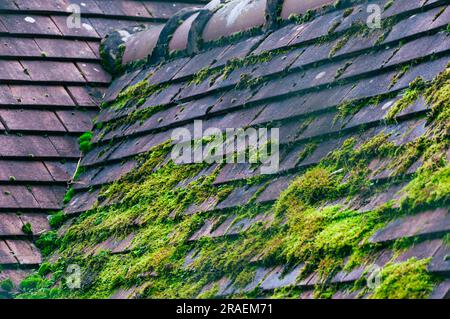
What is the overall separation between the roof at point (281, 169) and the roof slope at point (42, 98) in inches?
6.5

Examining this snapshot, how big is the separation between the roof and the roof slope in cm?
16

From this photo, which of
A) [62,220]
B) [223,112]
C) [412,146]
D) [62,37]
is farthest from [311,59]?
[62,37]

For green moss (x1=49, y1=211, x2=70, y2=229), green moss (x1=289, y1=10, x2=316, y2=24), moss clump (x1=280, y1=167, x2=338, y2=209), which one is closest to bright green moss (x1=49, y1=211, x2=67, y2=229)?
green moss (x1=49, y1=211, x2=70, y2=229)

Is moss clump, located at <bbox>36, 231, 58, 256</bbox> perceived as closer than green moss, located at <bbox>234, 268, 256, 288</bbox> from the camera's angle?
No

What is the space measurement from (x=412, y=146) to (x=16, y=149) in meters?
3.78

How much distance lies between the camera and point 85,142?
26.4 feet

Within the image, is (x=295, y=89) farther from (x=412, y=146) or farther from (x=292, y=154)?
(x=412, y=146)

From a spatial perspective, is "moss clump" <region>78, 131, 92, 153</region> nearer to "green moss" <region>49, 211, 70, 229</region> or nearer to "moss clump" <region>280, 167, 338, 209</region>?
"green moss" <region>49, 211, 70, 229</region>

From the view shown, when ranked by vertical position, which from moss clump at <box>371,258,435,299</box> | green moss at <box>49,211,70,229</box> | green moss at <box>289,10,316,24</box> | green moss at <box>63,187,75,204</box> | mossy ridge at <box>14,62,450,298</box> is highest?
green moss at <box>289,10,316,24</box>

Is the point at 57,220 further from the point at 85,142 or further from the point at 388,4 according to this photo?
the point at 388,4

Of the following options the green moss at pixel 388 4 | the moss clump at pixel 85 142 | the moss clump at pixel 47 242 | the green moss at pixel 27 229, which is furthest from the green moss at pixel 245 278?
the moss clump at pixel 85 142

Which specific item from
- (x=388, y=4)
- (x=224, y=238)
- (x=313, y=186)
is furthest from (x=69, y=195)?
(x=313, y=186)

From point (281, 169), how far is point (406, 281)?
5.39 feet

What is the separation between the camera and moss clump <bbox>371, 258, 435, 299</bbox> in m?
3.81
